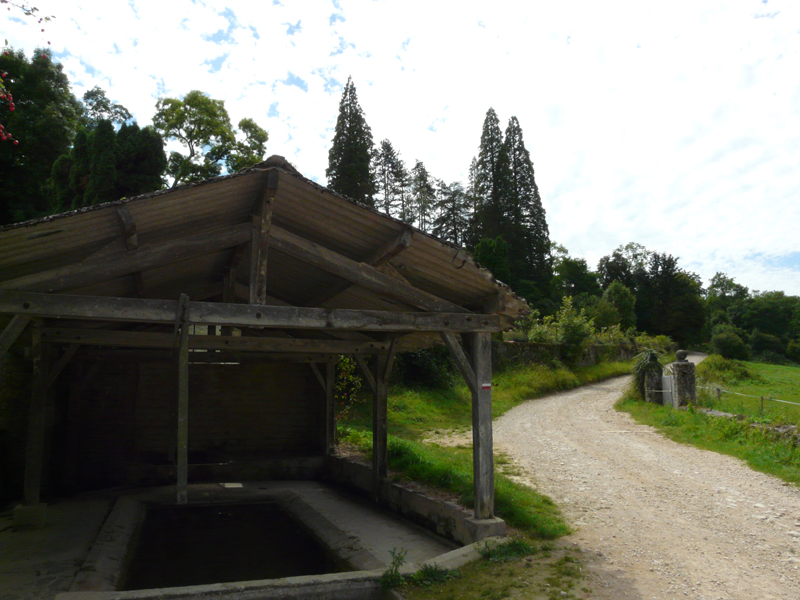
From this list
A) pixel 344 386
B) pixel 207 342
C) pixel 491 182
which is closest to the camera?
pixel 207 342

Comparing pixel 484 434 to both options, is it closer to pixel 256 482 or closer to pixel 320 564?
pixel 320 564

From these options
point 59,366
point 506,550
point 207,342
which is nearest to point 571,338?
point 207,342

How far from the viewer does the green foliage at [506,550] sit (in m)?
5.15

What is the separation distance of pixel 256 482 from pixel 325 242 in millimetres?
5854

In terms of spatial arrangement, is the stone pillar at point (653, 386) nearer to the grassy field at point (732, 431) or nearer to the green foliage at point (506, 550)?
the grassy field at point (732, 431)

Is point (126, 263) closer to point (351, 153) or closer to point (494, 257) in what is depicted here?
point (351, 153)

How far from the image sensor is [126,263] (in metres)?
4.55

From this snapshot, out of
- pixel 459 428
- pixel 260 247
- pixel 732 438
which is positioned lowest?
pixel 459 428

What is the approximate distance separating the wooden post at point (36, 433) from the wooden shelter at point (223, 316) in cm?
2

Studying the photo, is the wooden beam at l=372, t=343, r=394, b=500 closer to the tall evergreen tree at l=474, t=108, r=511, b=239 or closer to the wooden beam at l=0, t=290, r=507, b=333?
the wooden beam at l=0, t=290, r=507, b=333

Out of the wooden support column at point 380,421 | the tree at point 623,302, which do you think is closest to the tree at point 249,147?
the wooden support column at point 380,421

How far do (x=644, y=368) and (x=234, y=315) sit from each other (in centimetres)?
1420

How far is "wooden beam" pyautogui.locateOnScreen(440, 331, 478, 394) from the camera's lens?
5703 millimetres

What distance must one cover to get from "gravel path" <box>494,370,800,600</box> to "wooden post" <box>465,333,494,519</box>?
1058 mm
